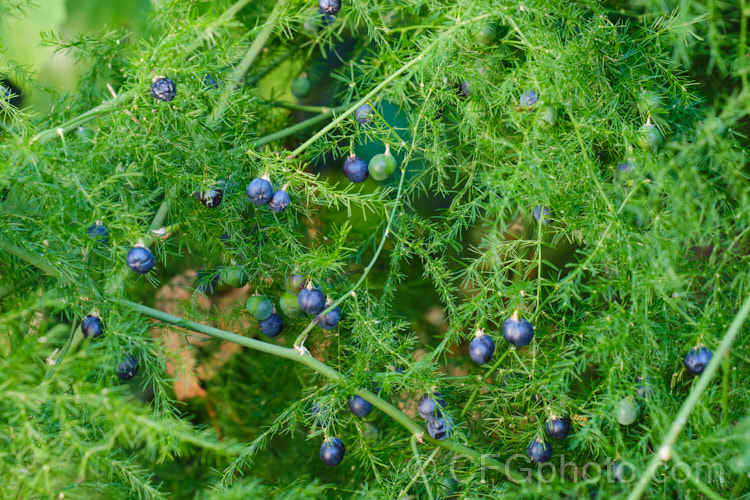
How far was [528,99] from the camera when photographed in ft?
2.87

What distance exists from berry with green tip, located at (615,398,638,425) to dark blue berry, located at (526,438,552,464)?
0.13m

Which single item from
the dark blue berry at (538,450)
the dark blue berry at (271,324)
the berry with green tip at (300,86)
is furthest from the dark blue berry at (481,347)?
the berry with green tip at (300,86)

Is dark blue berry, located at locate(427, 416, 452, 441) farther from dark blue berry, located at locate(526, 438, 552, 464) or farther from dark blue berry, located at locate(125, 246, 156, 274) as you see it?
dark blue berry, located at locate(125, 246, 156, 274)

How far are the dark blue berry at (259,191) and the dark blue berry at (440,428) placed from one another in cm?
42

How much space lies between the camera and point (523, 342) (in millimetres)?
844

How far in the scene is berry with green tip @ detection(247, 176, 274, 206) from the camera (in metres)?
0.91

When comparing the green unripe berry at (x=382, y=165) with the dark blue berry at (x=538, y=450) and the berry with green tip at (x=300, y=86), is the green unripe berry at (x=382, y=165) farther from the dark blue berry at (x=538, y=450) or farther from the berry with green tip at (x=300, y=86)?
the dark blue berry at (x=538, y=450)

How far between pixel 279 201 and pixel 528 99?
1.32ft

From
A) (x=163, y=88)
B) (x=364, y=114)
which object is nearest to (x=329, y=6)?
(x=364, y=114)

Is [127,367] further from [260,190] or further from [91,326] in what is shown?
[260,190]

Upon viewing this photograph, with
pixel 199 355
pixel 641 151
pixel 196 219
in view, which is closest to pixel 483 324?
pixel 641 151

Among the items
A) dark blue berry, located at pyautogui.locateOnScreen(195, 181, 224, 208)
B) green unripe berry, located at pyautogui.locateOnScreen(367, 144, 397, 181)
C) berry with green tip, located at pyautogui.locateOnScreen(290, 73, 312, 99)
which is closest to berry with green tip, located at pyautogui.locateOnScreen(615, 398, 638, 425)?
green unripe berry, located at pyautogui.locateOnScreen(367, 144, 397, 181)

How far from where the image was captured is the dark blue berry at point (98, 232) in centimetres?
83

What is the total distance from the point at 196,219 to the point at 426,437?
509 millimetres
